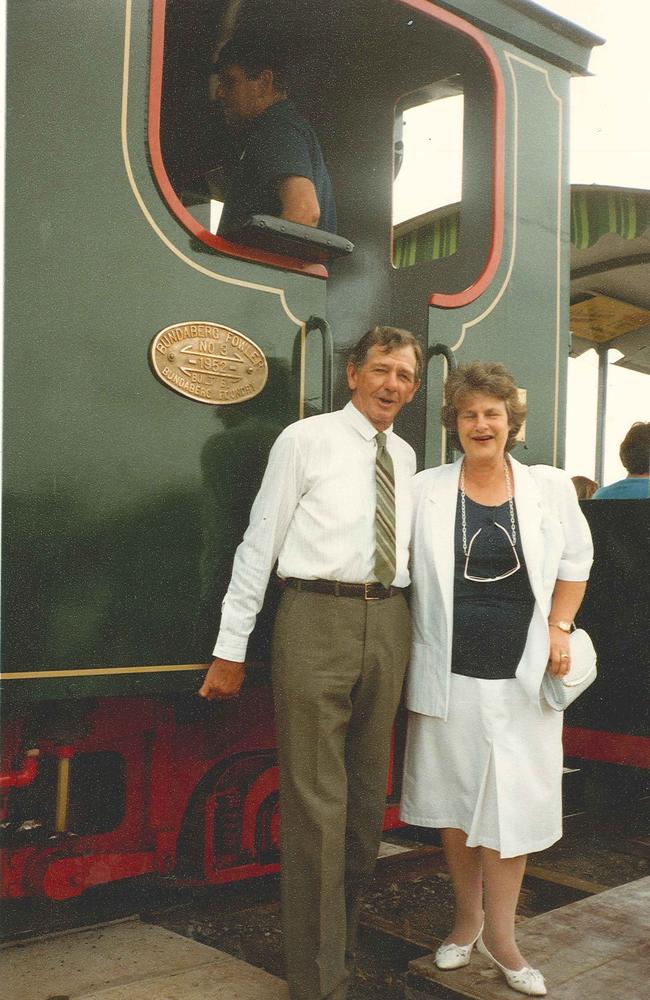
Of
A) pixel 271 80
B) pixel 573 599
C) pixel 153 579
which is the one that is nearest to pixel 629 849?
pixel 573 599

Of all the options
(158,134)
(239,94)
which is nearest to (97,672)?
(158,134)

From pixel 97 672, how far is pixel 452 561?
91cm

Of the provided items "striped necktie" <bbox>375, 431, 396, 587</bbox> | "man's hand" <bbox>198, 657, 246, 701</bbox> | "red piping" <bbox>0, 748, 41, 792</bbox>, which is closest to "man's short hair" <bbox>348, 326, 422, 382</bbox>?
"striped necktie" <bbox>375, 431, 396, 587</bbox>

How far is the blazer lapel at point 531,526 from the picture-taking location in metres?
2.44

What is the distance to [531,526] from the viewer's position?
8.09 feet

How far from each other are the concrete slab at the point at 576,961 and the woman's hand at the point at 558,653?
0.76 m

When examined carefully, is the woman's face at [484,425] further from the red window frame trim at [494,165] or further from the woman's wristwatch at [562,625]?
the red window frame trim at [494,165]

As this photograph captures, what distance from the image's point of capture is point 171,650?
7.56 feet

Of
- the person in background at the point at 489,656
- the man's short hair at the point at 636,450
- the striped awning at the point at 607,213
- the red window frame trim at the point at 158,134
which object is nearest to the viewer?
the red window frame trim at the point at 158,134

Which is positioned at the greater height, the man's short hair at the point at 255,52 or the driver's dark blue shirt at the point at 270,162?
the man's short hair at the point at 255,52

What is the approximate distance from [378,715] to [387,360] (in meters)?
0.90

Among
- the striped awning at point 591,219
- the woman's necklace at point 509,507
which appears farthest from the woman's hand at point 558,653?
the striped awning at point 591,219

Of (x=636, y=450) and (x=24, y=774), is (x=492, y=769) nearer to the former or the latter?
(x=24, y=774)

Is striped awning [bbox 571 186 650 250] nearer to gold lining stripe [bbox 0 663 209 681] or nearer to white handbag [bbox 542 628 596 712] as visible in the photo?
white handbag [bbox 542 628 596 712]
